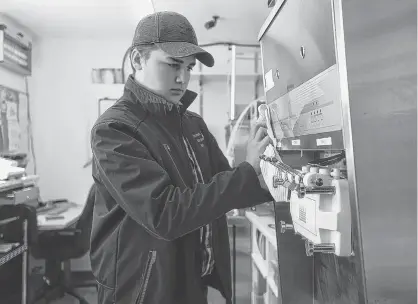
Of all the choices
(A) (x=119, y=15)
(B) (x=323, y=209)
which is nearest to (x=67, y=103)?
(A) (x=119, y=15)

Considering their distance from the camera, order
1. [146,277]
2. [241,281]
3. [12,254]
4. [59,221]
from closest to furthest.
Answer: [146,277] < [12,254] < [59,221] < [241,281]

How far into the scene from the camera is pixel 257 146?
3.44ft

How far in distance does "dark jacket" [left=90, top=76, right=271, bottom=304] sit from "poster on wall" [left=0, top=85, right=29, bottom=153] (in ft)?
8.33

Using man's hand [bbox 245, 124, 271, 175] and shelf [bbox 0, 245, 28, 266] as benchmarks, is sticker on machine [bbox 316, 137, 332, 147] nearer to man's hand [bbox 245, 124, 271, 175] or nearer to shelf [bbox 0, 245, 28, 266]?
man's hand [bbox 245, 124, 271, 175]

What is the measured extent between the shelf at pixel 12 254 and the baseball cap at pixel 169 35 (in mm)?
1823

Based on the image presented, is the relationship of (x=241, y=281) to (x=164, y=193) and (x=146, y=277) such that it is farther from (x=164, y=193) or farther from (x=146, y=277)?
(x=164, y=193)

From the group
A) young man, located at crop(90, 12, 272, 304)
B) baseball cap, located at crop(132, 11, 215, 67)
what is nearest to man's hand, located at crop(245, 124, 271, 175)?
young man, located at crop(90, 12, 272, 304)

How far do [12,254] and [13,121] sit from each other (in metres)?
1.47

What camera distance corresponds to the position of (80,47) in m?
3.83

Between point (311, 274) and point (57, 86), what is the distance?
11.1 feet

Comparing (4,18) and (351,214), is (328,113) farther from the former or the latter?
(4,18)

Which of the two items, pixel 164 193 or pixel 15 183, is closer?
pixel 164 193

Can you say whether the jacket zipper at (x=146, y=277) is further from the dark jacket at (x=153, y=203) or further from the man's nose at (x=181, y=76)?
the man's nose at (x=181, y=76)

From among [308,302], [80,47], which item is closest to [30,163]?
[80,47]
